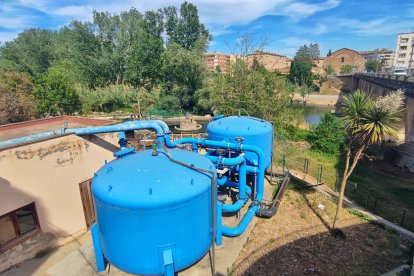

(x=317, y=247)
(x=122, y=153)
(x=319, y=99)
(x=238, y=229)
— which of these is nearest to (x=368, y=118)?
(x=317, y=247)

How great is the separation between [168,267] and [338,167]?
17.6 meters

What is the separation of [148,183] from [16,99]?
83.1 feet

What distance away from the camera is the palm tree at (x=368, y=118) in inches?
351

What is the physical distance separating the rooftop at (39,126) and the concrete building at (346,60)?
115m

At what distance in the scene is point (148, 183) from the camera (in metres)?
5.84

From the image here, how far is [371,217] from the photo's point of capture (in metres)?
10.3

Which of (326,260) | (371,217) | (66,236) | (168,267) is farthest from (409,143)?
(66,236)

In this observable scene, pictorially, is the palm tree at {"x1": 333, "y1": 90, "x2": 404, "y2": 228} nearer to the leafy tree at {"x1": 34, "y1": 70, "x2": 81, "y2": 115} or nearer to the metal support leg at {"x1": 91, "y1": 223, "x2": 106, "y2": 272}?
the metal support leg at {"x1": 91, "y1": 223, "x2": 106, "y2": 272}

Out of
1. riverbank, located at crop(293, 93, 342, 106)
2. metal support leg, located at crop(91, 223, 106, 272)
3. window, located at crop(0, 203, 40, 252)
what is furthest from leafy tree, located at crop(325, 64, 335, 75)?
window, located at crop(0, 203, 40, 252)

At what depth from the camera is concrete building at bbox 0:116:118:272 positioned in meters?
7.77

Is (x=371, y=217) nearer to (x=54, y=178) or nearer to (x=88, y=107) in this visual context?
(x=54, y=178)

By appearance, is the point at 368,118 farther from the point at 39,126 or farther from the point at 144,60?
the point at 144,60

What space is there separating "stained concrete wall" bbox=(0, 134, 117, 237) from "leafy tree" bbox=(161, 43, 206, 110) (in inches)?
1183

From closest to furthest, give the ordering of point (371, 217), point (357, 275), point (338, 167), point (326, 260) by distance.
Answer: point (357, 275)
point (326, 260)
point (371, 217)
point (338, 167)
